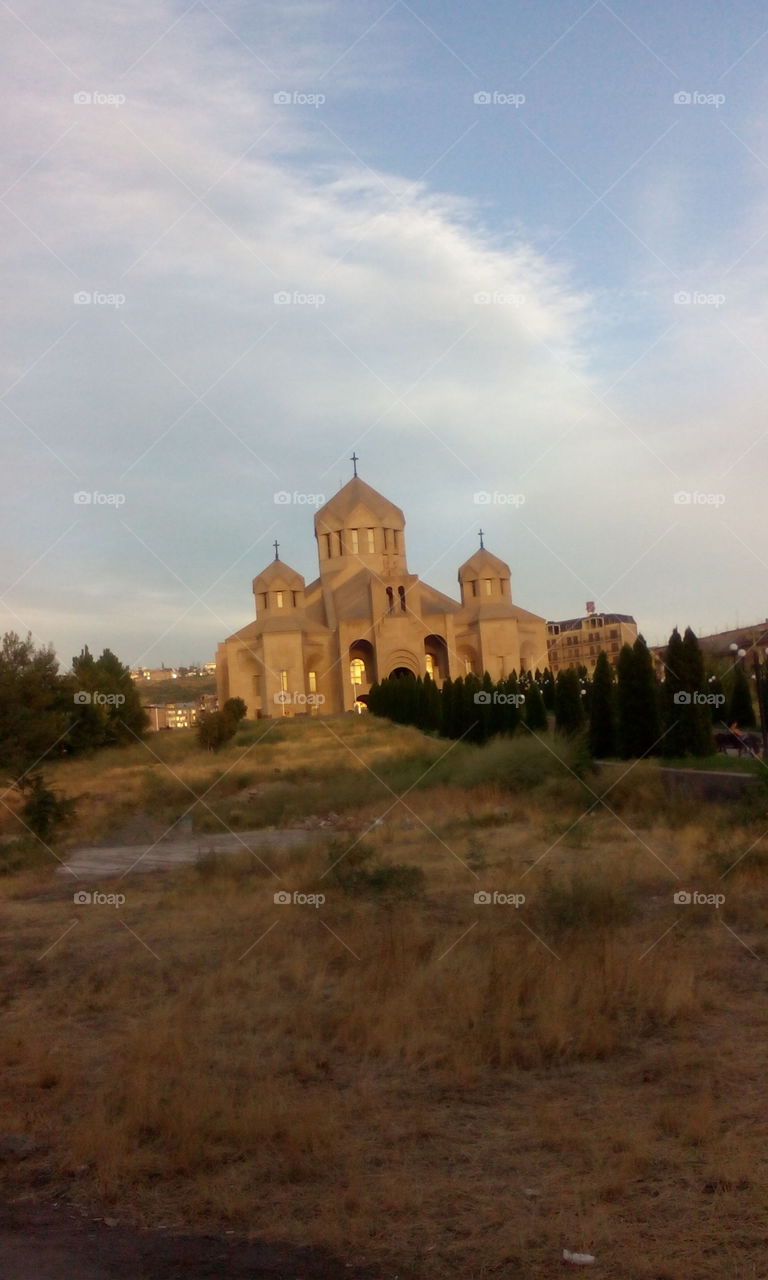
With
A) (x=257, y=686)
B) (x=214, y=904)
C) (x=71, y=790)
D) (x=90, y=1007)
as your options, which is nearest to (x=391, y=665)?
(x=257, y=686)

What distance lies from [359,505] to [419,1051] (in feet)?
159

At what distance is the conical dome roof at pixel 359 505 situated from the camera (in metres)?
53.5

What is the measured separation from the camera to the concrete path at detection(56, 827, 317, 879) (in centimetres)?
1309

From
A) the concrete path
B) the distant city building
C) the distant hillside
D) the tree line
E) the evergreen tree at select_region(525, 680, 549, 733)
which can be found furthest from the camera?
the distant hillside

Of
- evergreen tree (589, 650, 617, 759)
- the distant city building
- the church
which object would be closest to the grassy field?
evergreen tree (589, 650, 617, 759)

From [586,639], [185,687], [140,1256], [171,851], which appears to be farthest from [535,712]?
[185,687]

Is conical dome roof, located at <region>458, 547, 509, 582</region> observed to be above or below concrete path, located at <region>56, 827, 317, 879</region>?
above

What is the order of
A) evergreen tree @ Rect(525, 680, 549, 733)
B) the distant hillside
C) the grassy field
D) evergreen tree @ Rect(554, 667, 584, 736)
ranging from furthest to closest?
1. the distant hillside
2. evergreen tree @ Rect(525, 680, 549, 733)
3. evergreen tree @ Rect(554, 667, 584, 736)
4. the grassy field

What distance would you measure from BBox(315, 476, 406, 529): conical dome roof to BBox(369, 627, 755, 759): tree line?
21.4 m

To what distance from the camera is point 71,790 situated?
2272cm

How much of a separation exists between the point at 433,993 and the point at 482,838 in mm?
7283

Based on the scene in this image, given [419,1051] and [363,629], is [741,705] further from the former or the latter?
[419,1051]

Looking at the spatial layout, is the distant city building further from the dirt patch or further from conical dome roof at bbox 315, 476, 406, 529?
the dirt patch

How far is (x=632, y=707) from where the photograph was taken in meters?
22.3
